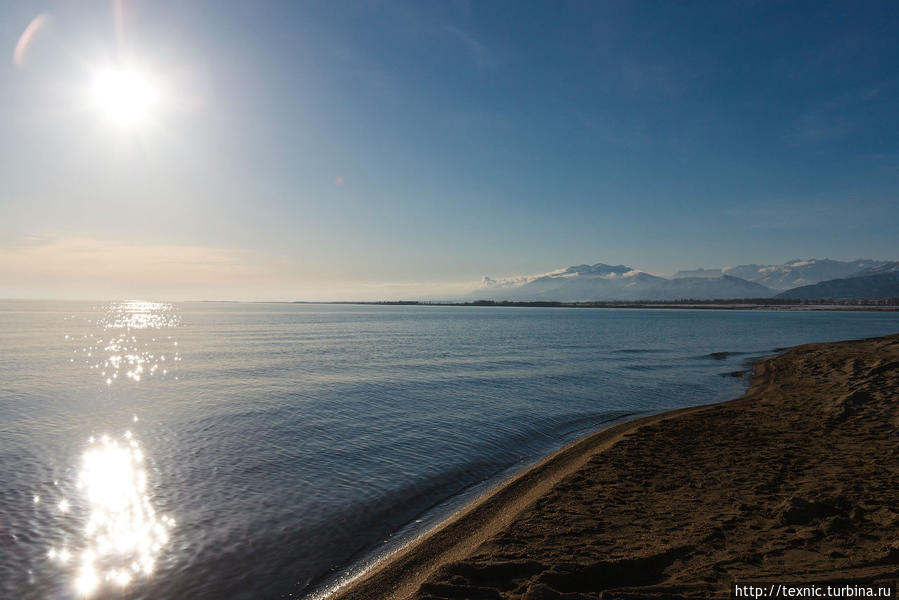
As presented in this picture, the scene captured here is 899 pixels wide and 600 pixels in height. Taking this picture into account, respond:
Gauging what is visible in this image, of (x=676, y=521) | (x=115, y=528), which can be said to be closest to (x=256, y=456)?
(x=115, y=528)

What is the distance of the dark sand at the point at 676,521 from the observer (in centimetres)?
708

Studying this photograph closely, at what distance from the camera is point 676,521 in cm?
930

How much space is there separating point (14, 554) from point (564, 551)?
11.9m

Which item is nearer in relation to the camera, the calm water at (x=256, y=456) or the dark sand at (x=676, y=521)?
the dark sand at (x=676, y=521)

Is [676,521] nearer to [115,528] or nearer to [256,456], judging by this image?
[115,528]

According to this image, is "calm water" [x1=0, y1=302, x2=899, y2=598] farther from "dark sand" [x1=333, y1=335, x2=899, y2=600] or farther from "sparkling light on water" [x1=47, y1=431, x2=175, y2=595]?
"dark sand" [x1=333, y1=335, x2=899, y2=600]

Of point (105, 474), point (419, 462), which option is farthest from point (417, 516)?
point (105, 474)

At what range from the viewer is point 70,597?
8328 millimetres

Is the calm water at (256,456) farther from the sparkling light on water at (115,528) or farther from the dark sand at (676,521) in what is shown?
the dark sand at (676,521)

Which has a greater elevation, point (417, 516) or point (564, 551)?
point (564, 551)

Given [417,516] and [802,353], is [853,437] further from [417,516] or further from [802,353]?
[802,353]

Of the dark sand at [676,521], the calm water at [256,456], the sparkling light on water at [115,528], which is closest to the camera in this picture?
the dark sand at [676,521]

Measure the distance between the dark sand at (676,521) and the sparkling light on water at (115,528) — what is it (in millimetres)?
5002

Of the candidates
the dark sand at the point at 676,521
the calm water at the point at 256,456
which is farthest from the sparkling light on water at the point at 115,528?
the dark sand at the point at 676,521
